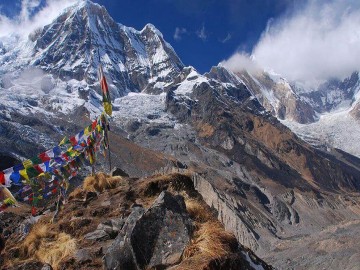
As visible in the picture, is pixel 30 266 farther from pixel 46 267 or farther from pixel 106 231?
pixel 106 231

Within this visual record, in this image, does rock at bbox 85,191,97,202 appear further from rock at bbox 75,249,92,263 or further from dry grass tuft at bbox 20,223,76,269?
rock at bbox 75,249,92,263

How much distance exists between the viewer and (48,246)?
11.8m

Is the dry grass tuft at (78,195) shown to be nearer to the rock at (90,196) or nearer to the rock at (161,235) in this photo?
the rock at (90,196)

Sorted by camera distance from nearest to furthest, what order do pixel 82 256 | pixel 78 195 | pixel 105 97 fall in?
pixel 82 256, pixel 78 195, pixel 105 97

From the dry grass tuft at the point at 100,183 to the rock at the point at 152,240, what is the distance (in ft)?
23.4

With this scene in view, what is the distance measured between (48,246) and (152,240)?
3.62m

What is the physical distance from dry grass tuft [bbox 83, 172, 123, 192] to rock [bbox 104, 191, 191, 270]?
7.12 m

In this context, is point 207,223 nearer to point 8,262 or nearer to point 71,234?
point 71,234

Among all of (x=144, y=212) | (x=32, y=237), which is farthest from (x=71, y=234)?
(x=144, y=212)

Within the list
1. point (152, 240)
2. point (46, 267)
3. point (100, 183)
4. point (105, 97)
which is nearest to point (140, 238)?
point (152, 240)

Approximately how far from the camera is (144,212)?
31.9ft

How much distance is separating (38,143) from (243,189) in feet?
247

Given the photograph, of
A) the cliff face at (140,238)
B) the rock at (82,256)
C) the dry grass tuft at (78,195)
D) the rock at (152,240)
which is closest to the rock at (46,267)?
the cliff face at (140,238)

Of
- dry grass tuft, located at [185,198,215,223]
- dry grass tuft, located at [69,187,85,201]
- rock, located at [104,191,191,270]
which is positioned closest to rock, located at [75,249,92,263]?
rock, located at [104,191,191,270]
